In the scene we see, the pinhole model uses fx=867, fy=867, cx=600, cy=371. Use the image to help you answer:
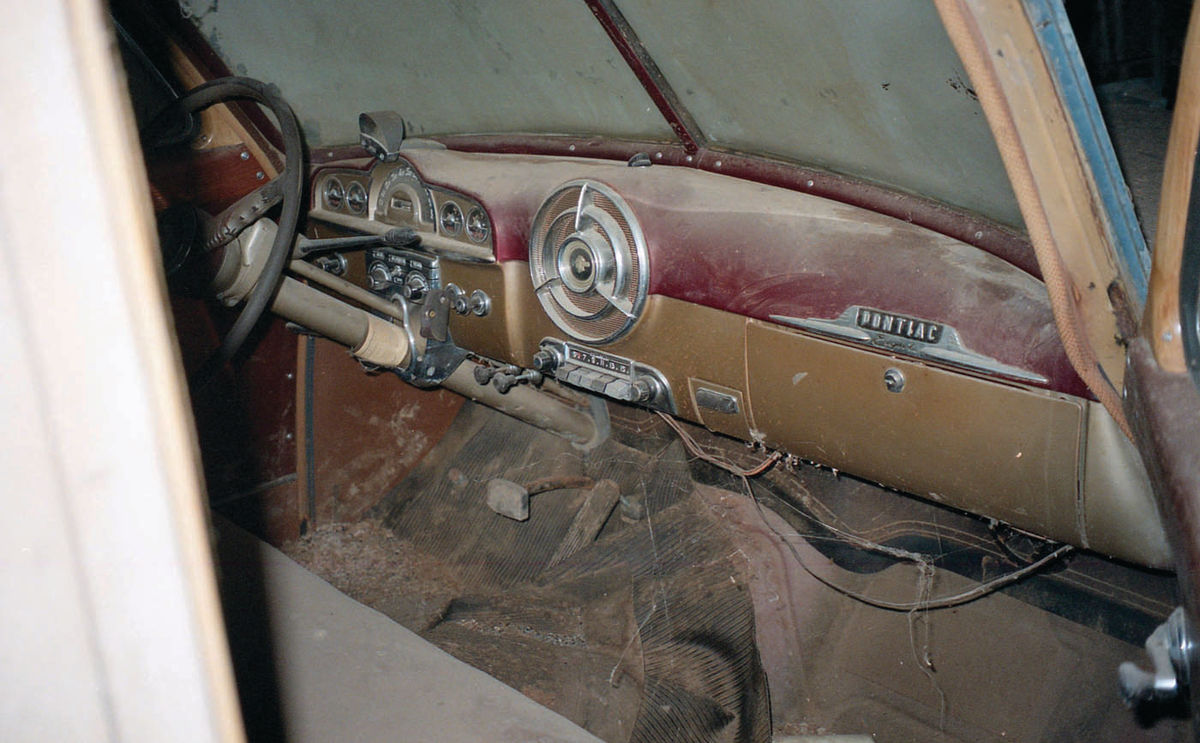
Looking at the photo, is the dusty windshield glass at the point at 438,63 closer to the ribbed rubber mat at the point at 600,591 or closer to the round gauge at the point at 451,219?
the round gauge at the point at 451,219

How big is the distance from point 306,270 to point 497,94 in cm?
66

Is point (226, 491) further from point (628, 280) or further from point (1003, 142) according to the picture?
point (1003, 142)

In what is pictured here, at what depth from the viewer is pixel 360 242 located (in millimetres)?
2092

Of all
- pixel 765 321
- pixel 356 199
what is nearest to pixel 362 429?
pixel 356 199

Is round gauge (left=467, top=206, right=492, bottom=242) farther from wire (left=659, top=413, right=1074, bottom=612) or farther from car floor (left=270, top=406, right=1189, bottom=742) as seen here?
car floor (left=270, top=406, right=1189, bottom=742)

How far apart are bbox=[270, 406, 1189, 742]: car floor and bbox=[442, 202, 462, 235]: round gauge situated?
0.90 meters

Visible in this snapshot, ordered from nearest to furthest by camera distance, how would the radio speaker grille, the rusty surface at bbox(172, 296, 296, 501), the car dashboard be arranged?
the car dashboard, the radio speaker grille, the rusty surface at bbox(172, 296, 296, 501)

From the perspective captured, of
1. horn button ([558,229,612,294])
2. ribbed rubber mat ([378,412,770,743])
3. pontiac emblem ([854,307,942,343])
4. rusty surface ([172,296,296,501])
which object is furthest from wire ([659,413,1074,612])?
rusty surface ([172,296,296,501])

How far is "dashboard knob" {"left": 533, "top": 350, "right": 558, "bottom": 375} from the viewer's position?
194 cm

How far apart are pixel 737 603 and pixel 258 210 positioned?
5.10 feet

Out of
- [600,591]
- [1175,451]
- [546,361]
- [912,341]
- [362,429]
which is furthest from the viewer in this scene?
[362,429]

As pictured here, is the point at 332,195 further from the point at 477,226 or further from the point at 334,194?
the point at 477,226

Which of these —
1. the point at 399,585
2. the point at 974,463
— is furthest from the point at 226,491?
the point at 974,463

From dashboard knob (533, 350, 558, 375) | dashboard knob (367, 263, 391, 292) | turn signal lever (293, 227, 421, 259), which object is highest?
turn signal lever (293, 227, 421, 259)
